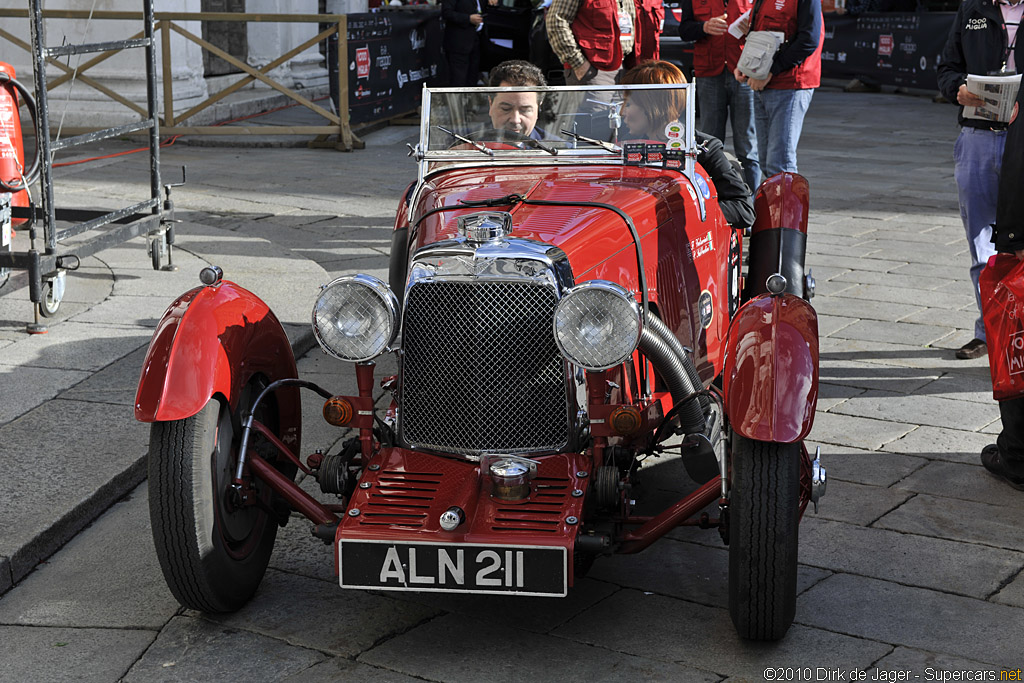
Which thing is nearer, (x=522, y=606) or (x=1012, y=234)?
(x=522, y=606)

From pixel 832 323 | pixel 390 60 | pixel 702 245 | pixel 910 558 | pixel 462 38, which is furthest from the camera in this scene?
pixel 390 60

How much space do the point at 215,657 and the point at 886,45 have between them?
17412mm

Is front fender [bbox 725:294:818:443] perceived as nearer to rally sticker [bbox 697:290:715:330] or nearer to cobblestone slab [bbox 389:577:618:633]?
cobblestone slab [bbox 389:577:618:633]

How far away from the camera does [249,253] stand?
7324 mm

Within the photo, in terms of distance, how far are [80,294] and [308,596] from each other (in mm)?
3504

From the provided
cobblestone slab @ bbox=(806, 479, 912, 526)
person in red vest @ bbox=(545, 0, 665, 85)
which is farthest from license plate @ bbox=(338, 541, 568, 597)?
person in red vest @ bbox=(545, 0, 665, 85)

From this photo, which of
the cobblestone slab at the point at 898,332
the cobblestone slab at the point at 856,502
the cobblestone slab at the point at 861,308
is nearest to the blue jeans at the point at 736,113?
the cobblestone slab at the point at 861,308

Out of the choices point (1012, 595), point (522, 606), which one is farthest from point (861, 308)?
point (522, 606)

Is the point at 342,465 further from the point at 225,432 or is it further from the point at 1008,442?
the point at 1008,442

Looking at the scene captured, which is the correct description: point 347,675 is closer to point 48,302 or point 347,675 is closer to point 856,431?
point 856,431

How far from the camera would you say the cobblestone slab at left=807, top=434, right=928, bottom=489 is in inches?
169

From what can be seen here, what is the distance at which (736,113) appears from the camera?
7.75 m

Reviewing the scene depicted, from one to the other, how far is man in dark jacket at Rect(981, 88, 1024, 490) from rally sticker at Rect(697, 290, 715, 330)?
3.31 ft

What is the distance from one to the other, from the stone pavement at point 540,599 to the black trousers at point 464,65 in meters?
5.87
